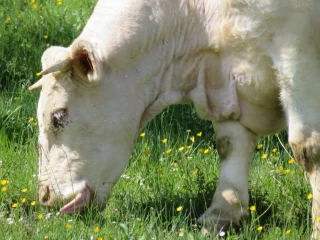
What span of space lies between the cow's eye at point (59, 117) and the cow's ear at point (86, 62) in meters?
0.27

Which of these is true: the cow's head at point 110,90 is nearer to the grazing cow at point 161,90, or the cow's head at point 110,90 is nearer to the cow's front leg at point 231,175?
the grazing cow at point 161,90

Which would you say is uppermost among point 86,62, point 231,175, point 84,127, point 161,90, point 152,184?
point 86,62

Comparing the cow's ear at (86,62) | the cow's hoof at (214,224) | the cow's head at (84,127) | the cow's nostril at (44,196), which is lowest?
the cow's hoof at (214,224)

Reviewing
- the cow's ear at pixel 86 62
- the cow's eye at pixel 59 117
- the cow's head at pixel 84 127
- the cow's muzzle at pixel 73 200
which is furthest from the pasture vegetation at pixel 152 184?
the cow's ear at pixel 86 62

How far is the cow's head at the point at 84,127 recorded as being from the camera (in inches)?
231

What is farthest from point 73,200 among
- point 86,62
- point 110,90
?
point 86,62

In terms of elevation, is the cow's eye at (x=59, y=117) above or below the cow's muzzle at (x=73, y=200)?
Result: above

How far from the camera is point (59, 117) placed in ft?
19.5

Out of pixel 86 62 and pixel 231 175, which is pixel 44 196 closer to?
pixel 86 62

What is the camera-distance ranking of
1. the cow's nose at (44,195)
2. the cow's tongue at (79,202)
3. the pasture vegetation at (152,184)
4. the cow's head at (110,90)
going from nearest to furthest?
the pasture vegetation at (152,184), the cow's head at (110,90), the cow's tongue at (79,202), the cow's nose at (44,195)

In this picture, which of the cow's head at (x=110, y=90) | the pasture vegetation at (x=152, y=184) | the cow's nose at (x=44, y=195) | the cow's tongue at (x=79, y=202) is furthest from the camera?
the cow's nose at (x=44, y=195)

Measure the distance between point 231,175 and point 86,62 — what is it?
1.32 m

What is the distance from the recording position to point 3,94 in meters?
8.54

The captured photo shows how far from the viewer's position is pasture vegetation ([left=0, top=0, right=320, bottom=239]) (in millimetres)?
5586
